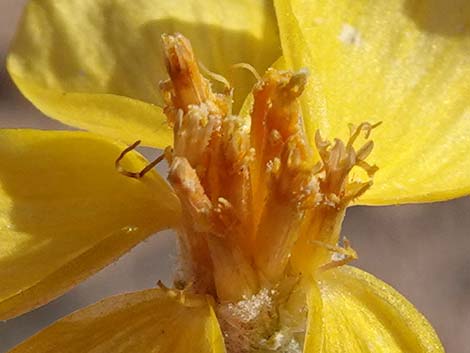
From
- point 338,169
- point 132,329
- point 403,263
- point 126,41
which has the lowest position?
point 132,329

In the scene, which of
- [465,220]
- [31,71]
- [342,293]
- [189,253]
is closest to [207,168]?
[189,253]

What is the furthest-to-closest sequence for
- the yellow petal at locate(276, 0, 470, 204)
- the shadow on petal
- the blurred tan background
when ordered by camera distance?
the blurred tan background < the shadow on petal < the yellow petal at locate(276, 0, 470, 204)

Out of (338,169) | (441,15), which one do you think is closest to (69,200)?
(338,169)

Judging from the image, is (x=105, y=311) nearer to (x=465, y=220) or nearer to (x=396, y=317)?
(x=396, y=317)

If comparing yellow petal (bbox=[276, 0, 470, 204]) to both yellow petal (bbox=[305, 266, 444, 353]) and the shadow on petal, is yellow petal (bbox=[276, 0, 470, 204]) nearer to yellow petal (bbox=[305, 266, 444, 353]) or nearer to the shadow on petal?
the shadow on petal

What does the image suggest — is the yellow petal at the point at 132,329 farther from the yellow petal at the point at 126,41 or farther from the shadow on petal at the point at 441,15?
the shadow on petal at the point at 441,15

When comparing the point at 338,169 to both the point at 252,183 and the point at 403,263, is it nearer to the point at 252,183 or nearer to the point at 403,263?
the point at 252,183

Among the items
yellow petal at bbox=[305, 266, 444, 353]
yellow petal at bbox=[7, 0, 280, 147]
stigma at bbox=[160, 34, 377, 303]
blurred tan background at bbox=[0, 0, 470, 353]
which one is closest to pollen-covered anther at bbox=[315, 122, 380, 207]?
stigma at bbox=[160, 34, 377, 303]

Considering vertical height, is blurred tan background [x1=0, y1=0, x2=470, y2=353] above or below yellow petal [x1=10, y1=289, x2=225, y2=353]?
above
